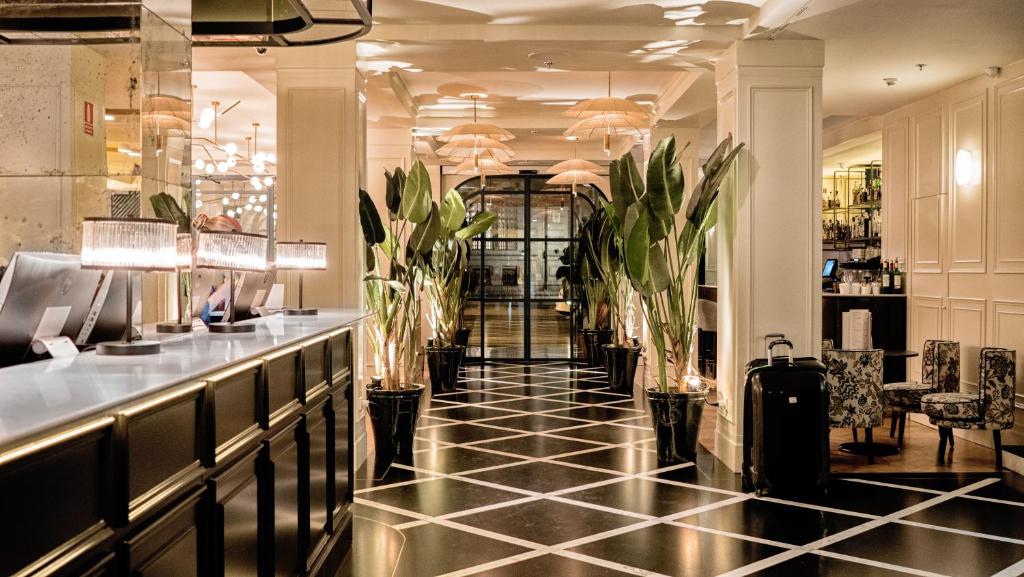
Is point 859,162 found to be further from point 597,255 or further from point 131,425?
point 131,425

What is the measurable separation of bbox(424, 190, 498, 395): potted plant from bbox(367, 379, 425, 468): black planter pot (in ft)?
9.52

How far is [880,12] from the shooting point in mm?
5496

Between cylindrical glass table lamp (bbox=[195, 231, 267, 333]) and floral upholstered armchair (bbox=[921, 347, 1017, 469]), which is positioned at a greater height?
cylindrical glass table lamp (bbox=[195, 231, 267, 333])

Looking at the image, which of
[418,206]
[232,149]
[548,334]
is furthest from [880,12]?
[548,334]

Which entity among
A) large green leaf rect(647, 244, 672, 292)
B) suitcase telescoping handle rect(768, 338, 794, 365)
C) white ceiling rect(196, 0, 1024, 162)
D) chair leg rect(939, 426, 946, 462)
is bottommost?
chair leg rect(939, 426, 946, 462)

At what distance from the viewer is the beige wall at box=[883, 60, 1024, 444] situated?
6.77m

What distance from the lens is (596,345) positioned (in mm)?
11984

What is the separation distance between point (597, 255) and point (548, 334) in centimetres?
290

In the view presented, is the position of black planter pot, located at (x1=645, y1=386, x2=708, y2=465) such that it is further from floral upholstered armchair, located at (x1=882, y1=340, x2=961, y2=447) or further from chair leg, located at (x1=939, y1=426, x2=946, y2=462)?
chair leg, located at (x1=939, y1=426, x2=946, y2=462)

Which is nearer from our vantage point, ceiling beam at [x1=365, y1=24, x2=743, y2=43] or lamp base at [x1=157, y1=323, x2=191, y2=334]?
lamp base at [x1=157, y1=323, x2=191, y2=334]

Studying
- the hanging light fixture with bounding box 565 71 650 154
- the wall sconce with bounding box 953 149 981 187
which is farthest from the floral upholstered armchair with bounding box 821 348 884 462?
the hanging light fixture with bounding box 565 71 650 154

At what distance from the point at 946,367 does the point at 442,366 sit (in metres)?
4.84

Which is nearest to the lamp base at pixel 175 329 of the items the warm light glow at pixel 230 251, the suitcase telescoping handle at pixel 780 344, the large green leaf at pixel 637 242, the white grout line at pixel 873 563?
the warm light glow at pixel 230 251

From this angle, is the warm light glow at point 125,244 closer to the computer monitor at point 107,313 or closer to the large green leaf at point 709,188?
the computer monitor at point 107,313
